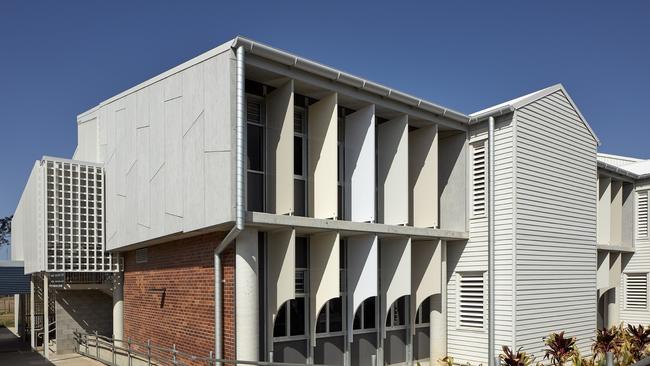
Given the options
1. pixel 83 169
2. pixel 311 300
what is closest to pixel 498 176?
pixel 311 300

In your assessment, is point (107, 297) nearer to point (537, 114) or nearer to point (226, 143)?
point (226, 143)

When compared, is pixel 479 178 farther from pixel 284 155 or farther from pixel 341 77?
pixel 284 155

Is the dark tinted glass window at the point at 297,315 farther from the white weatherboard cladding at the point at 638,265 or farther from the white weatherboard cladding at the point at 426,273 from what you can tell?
the white weatherboard cladding at the point at 638,265

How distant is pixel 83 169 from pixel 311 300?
7583 millimetres

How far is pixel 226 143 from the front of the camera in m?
9.43

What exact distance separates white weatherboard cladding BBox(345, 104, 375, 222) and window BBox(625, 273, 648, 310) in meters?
13.7

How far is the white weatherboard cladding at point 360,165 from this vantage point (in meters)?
11.8

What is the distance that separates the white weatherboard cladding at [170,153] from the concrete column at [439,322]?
6480 millimetres

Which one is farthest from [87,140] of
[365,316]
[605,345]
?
[605,345]

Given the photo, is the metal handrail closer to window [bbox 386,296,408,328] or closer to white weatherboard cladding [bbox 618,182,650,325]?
window [bbox 386,296,408,328]

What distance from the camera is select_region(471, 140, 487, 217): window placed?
13867 millimetres

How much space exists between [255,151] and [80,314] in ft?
29.6

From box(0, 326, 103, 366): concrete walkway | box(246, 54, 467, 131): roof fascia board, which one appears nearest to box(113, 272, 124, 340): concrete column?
box(0, 326, 103, 366): concrete walkway

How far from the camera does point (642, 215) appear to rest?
20234 millimetres
